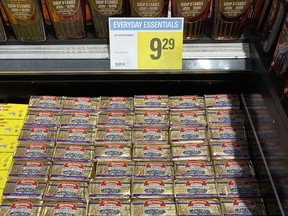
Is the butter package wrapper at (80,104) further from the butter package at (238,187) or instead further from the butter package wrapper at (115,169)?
the butter package at (238,187)

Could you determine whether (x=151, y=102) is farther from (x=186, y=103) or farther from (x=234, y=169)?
(x=234, y=169)

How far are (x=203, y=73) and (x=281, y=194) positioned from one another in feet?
1.63

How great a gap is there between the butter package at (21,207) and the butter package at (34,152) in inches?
6.5

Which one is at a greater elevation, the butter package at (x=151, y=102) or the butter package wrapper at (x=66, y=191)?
the butter package at (x=151, y=102)

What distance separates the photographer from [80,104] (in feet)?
4.91

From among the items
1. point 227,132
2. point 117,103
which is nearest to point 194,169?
point 227,132

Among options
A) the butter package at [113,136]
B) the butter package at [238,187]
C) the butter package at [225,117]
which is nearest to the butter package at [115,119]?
the butter package at [113,136]

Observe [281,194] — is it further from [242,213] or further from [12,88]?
[12,88]

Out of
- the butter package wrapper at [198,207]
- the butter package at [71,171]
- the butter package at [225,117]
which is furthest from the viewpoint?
the butter package at [225,117]

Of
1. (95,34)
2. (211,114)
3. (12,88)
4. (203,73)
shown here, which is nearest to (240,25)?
(203,73)

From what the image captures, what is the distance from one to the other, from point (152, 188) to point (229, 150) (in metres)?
0.31

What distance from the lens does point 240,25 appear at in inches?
50.4

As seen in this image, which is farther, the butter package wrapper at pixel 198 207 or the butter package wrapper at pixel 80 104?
the butter package wrapper at pixel 80 104

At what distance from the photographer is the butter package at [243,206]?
1.22m
